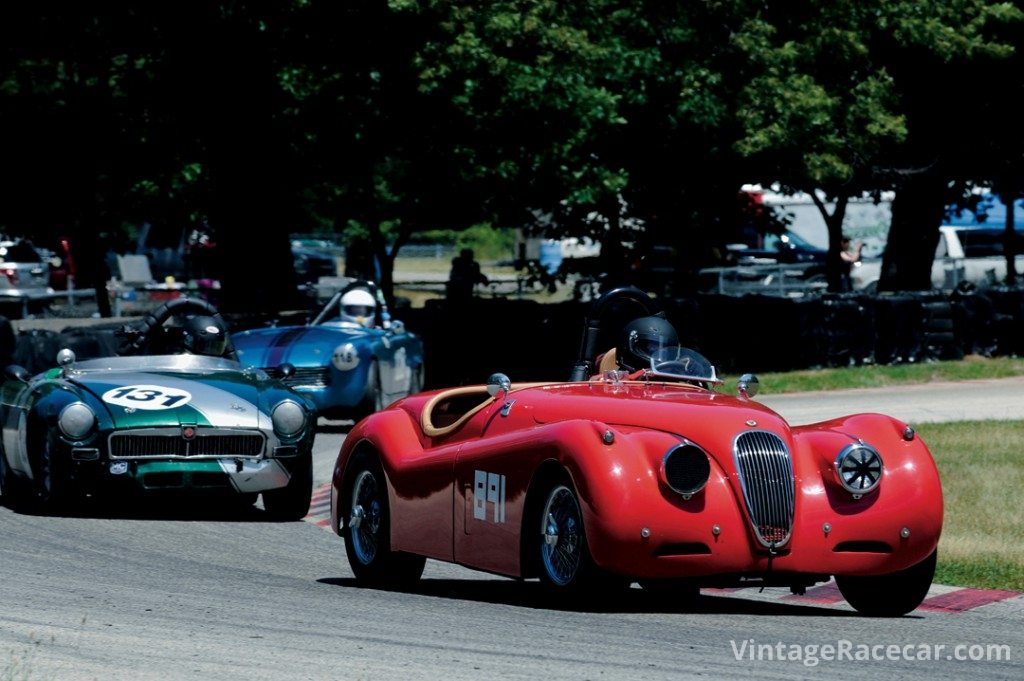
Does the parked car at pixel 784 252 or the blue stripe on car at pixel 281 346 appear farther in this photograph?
the parked car at pixel 784 252

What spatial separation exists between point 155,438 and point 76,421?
503 mm

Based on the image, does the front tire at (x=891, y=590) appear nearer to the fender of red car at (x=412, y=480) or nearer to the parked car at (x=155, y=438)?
the fender of red car at (x=412, y=480)

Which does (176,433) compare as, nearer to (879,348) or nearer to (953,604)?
(953,604)

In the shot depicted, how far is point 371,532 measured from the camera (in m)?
9.33

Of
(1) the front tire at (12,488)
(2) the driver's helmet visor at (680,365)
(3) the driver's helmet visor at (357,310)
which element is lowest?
(1) the front tire at (12,488)

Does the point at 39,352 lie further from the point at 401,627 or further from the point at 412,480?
the point at 401,627

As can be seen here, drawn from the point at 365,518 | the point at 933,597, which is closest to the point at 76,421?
the point at 365,518

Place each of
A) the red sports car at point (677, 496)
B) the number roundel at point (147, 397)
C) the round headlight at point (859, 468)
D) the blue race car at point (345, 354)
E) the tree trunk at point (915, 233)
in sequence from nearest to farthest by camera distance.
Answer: the red sports car at point (677, 496)
the round headlight at point (859, 468)
the number roundel at point (147, 397)
the blue race car at point (345, 354)
the tree trunk at point (915, 233)

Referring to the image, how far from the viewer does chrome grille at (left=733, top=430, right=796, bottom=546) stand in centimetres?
757

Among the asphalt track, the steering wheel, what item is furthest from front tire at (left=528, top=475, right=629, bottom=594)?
the steering wheel

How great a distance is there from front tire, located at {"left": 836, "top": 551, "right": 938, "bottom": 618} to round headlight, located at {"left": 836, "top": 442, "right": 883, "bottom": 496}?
0.40 meters

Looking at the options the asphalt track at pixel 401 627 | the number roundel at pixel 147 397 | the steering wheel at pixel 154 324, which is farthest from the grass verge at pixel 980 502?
the steering wheel at pixel 154 324

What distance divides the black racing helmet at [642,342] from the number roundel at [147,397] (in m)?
3.71

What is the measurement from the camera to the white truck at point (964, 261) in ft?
126
